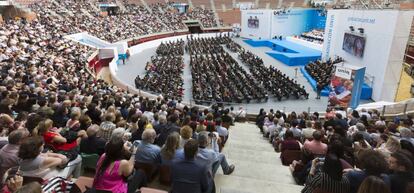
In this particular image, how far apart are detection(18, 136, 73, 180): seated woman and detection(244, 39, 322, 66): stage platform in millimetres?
24196

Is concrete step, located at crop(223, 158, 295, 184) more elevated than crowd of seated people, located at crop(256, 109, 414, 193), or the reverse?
crowd of seated people, located at crop(256, 109, 414, 193)

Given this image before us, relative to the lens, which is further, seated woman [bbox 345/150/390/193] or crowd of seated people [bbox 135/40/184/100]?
crowd of seated people [bbox 135/40/184/100]

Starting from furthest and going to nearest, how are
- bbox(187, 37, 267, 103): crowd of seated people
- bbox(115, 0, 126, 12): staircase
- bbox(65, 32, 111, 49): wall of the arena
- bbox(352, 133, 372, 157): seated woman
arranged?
1. bbox(115, 0, 126, 12): staircase
2. bbox(65, 32, 111, 49): wall of the arena
3. bbox(187, 37, 267, 103): crowd of seated people
4. bbox(352, 133, 372, 157): seated woman

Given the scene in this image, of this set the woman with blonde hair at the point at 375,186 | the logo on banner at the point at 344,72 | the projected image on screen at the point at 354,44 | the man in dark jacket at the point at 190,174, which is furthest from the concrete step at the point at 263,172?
the projected image on screen at the point at 354,44

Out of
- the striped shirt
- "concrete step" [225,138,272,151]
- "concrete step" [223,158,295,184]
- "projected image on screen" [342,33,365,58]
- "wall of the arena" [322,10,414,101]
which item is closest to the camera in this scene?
the striped shirt

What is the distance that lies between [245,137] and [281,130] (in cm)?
122

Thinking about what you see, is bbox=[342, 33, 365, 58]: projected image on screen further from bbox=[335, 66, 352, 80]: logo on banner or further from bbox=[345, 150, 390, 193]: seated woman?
bbox=[345, 150, 390, 193]: seated woman

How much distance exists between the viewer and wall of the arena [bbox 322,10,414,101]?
14375 mm

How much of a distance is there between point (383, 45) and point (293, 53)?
13110 mm

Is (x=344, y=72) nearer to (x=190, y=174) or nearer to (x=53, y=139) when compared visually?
(x=190, y=174)

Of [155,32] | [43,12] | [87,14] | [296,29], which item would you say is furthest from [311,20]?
[43,12]

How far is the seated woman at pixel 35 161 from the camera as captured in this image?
11.4 feet

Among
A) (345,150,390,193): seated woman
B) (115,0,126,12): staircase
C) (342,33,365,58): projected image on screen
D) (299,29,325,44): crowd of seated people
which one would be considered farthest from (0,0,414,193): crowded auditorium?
(115,0,126,12): staircase

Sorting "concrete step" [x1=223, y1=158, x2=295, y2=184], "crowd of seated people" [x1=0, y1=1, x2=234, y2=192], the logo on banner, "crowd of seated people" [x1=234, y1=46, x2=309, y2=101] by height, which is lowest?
"crowd of seated people" [x1=234, y1=46, x2=309, y2=101]
